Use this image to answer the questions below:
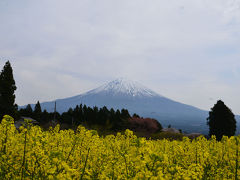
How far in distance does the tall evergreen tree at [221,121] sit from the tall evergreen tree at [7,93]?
99.2 ft

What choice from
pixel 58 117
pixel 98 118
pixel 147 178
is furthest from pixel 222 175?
pixel 58 117

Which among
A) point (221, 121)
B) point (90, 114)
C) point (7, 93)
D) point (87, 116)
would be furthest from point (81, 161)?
point (87, 116)

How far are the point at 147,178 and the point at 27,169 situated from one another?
2.69 metres

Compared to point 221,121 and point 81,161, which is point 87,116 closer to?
point 221,121

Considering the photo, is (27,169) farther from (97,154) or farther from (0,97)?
(0,97)

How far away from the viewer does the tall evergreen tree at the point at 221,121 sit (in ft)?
98.0

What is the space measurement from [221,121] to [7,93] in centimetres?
3236

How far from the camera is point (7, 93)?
35906 mm

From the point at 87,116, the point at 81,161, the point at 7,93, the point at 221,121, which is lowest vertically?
the point at 81,161

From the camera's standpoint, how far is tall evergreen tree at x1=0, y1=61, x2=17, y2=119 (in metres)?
35.1

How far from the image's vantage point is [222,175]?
6.19 metres

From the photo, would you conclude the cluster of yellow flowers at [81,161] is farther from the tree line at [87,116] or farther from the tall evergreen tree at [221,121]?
the tree line at [87,116]

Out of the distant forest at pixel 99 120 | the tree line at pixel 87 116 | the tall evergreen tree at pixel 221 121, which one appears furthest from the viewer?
the tree line at pixel 87 116

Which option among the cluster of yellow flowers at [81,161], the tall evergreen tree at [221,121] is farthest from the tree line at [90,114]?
the cluster of yellow flowers at [81,161]
